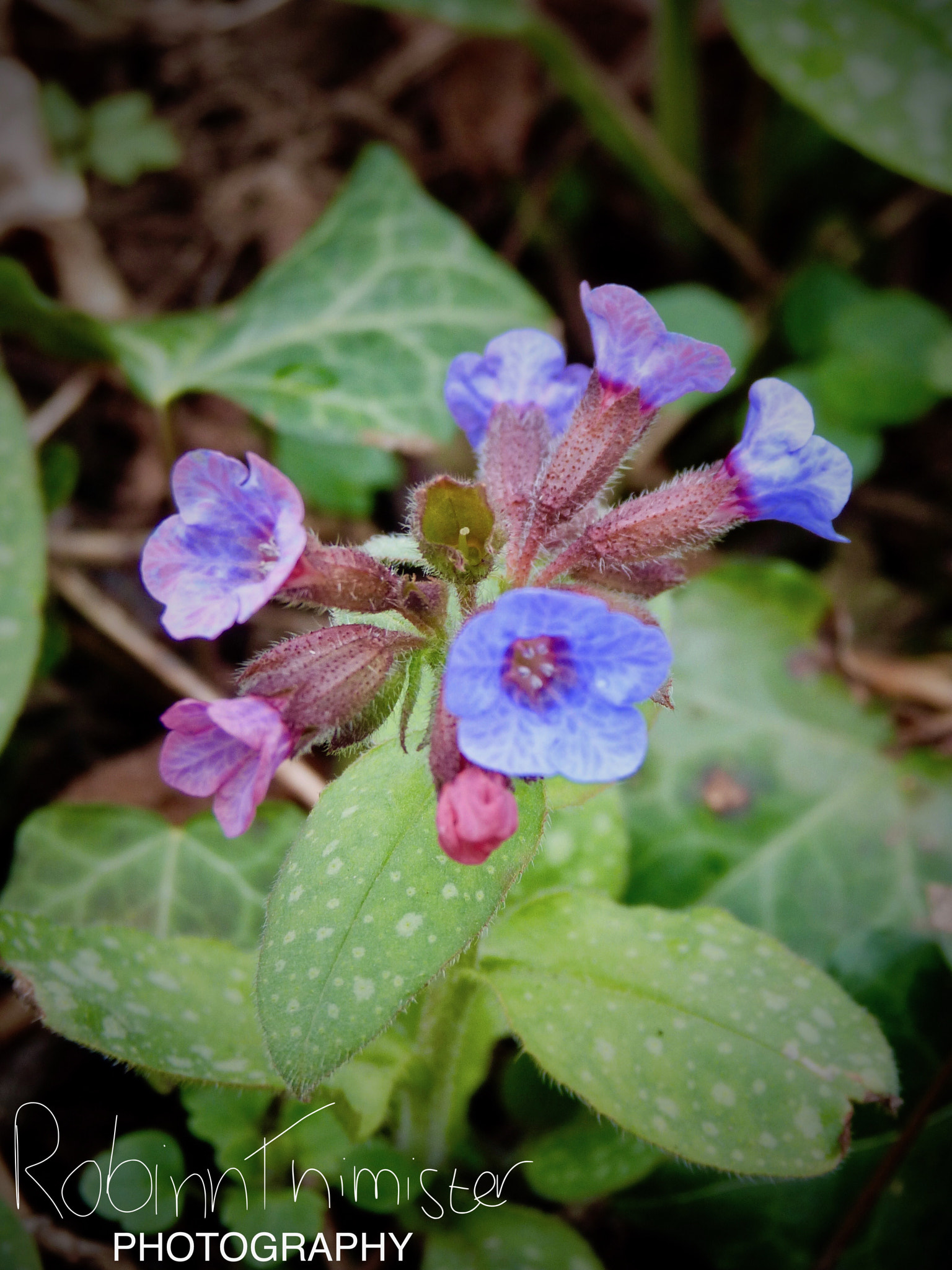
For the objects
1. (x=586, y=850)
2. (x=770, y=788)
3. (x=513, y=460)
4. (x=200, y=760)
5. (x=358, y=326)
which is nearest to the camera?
(x=200, y=760)

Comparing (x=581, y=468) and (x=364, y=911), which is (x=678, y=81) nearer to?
(x=581, y=468)

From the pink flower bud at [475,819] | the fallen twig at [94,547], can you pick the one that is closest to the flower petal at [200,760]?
the pink flower bud at [475,819]

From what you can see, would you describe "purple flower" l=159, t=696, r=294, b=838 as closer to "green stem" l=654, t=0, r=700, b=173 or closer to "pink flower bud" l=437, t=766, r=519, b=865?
"pink flower bud" l=437, t=766, r=519, b=865

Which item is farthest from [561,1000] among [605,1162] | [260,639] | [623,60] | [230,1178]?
[623,60]

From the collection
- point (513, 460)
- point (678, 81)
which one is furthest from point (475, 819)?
point (678, 81)

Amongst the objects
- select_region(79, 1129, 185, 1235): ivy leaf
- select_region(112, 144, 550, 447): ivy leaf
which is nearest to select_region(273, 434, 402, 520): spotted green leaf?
select_region(112, 144, 550, 447): ivy leaf

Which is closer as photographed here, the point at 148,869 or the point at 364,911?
the point at 364,911

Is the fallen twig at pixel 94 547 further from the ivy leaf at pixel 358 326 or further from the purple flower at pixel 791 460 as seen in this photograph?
the purple flower at pixel 791 460
